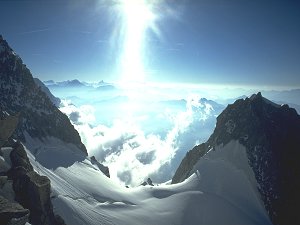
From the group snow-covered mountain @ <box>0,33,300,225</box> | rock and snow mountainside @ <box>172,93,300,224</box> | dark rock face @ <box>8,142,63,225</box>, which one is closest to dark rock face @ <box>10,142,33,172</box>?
snow-covered mountain @ <box>0,33,300,225</box>

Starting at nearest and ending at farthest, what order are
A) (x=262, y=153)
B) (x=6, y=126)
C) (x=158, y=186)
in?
Result: 1. (x=6, y=126)
2. (x=158, y=186)
3. (x=262, y=153)

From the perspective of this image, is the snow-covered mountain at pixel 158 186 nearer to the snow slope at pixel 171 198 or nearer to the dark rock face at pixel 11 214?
the snow slope at pixel 171 198

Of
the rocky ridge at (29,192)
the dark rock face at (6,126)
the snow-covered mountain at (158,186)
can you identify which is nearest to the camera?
the rocky ridge at (29,192)

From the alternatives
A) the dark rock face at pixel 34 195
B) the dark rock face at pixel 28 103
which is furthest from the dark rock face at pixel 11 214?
the dark rock face at pixel 28 103

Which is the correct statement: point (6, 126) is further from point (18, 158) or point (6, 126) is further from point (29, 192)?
point (29, 192)

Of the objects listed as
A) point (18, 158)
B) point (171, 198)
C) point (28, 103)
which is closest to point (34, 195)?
point (18, 158)
